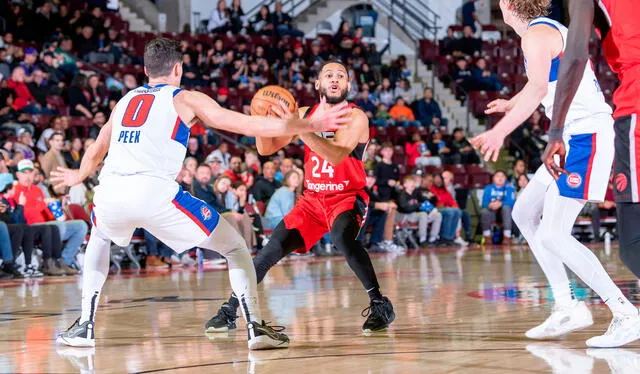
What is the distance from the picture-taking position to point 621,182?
3.85 metres

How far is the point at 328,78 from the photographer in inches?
241

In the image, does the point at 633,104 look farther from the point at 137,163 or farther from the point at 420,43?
the point at 420,43

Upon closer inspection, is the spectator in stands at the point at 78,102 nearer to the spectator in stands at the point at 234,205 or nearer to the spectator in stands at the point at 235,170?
the spectator in stands at the point at 235,170

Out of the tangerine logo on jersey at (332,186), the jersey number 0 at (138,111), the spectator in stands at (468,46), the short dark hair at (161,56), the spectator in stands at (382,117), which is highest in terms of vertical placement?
the spectator in stands at (468,46)

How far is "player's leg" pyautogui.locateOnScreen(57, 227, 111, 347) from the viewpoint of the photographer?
5.20 meters

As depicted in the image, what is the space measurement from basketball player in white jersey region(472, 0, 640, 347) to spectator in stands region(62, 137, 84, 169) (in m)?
8.46

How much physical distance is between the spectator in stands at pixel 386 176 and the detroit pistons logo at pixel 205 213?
10718mm

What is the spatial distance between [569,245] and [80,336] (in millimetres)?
2731

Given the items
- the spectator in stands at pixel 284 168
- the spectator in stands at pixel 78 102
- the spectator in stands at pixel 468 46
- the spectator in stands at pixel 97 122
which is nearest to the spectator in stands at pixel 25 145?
the spectator in stands at pixel 97 122

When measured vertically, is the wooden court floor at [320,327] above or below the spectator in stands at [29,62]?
below

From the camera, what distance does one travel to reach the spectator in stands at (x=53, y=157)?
12172mm

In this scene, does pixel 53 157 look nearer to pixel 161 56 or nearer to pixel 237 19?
pixel 161 56

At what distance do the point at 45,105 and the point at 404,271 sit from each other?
281 inches

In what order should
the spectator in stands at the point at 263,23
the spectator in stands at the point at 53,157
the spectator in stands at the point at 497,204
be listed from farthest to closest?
the spectator in stands at the point at 263,23 < the spectator in stands at the point at 497,204 < the spectator in stands at the point at 53,157
